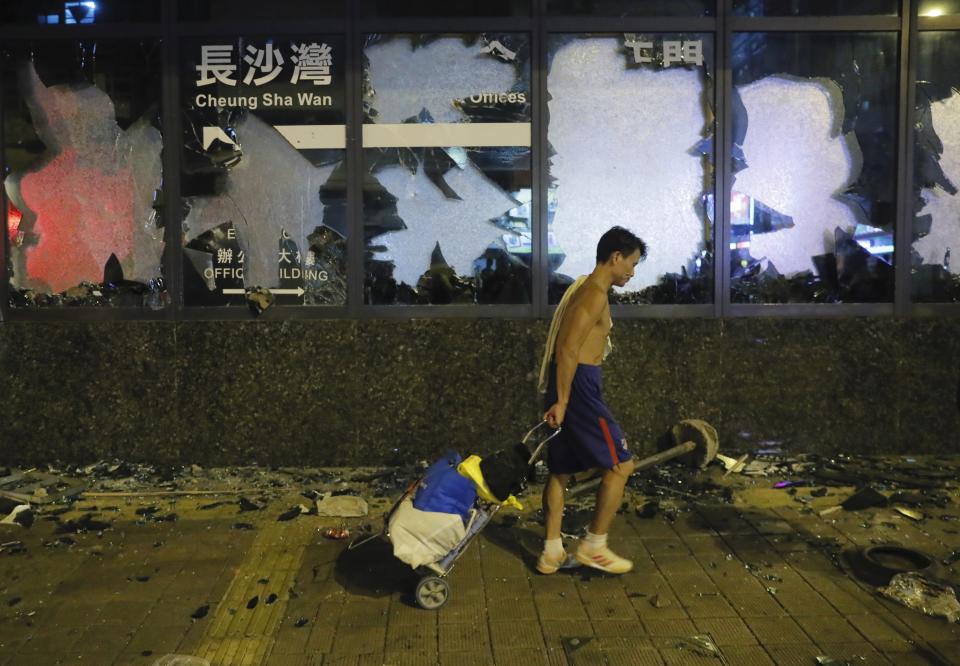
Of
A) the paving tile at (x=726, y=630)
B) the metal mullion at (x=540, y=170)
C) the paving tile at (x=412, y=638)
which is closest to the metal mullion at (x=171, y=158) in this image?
the metal mullion at (x=540, y=170)

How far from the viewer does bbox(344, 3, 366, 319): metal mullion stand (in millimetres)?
7086

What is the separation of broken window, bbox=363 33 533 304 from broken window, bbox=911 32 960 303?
3117 millimetres

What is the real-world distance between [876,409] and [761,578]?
2.85 metres

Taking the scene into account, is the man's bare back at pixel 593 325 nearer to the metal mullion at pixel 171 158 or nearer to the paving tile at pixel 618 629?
the paving tile at pixel 618 629

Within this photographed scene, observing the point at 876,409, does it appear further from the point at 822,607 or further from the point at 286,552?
the point at 286,552

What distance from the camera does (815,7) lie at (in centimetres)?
716

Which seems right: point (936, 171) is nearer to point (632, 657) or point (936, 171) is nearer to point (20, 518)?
point (632, 657)

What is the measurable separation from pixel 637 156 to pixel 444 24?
71.6 inches

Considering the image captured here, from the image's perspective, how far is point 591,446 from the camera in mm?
4918

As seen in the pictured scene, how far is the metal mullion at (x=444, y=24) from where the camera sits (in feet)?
23.2

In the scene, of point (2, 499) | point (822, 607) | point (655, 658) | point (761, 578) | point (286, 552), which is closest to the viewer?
point (655, 658)

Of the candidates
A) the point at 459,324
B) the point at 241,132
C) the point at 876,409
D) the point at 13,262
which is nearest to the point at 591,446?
the point at 459,324

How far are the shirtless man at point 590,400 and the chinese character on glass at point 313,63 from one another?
10.6 feet

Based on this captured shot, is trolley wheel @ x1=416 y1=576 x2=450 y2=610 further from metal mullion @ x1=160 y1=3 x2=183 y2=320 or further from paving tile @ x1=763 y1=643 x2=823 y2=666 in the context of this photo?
metal mullion @ x1=160 y1=3 x2=183 y2=320
